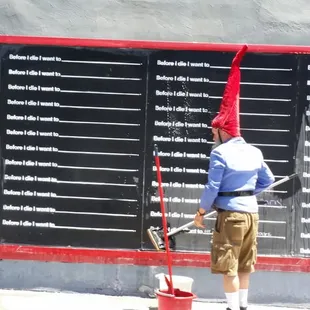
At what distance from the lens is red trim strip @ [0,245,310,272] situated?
6.05 metres

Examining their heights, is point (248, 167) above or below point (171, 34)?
below

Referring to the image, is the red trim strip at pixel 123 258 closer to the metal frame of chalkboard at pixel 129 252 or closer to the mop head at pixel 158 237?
the metal frame of chalkboard at pixel 129 252

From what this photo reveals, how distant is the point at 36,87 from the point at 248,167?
7.43 ft

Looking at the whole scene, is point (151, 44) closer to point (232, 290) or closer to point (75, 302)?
point (232, 290)

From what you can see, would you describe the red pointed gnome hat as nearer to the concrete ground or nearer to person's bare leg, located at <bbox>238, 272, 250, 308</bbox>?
person's bare leg, located at <bbox>238, 272, 250, 308</bbox>

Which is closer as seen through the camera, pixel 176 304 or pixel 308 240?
pixel 176 304

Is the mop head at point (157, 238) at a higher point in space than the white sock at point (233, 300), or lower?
higher

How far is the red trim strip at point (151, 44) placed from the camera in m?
6.04

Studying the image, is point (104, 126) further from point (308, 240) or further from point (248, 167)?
point (308, 240)

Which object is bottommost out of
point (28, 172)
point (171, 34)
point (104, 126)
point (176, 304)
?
point (176, 304)

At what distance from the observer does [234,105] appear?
529cm

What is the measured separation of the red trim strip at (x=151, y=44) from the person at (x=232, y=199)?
0.82 meters

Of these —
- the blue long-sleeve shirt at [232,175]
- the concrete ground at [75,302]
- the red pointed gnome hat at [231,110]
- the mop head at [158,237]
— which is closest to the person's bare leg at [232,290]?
the blue long-sleeve shirt at [232,175]

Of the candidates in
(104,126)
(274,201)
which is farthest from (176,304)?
(104,126)
